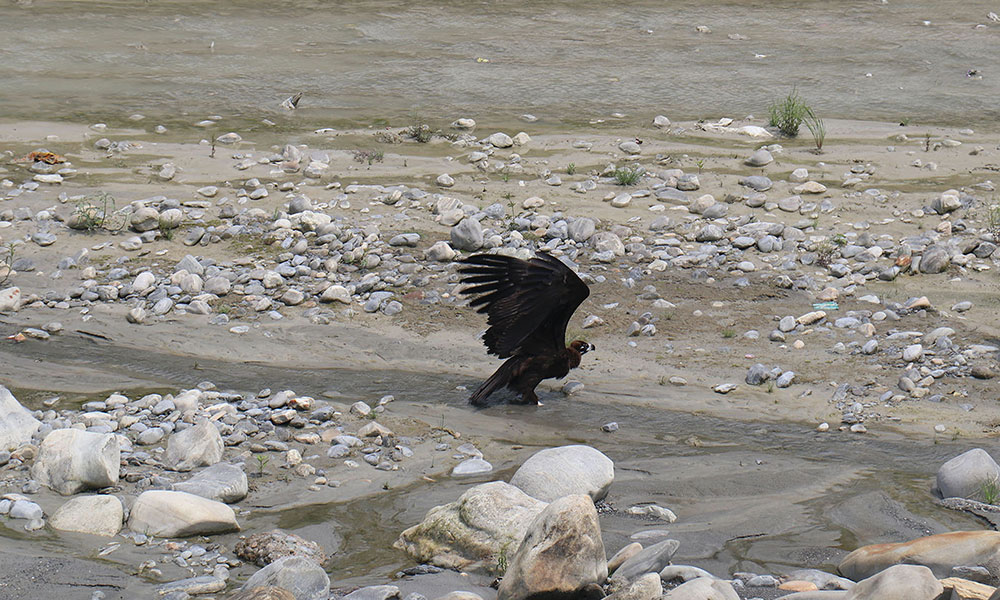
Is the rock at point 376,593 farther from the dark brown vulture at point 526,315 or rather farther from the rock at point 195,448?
the dark brown vulture at point 526,315

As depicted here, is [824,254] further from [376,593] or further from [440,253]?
[376,593]

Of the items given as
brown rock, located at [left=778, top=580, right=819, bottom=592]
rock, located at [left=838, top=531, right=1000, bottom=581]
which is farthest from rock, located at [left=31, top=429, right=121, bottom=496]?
rock, located at [left=838, top=531, right=1000, bottom=581]

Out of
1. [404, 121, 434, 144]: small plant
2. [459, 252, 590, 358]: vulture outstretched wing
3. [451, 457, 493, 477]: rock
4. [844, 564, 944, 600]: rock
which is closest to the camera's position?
[844, 564, 944, 600]: rock

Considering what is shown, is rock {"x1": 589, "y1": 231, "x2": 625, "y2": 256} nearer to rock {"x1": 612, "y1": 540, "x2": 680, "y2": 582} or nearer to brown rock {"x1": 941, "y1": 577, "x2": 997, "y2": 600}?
rock {"x1": 612, "y1": 540, "x2": 680, "y2": 582}

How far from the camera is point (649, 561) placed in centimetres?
407

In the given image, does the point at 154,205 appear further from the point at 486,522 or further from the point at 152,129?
the point at 486,522

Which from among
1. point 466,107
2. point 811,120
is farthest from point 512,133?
point 811,120

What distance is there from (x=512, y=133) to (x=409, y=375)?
4651 millimetres

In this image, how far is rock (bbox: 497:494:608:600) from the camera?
3.99 meters

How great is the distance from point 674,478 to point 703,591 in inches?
64.5

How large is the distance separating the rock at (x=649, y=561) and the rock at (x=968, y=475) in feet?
5.29

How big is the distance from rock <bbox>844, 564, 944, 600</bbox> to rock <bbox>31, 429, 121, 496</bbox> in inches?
127

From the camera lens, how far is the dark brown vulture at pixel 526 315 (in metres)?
6.04

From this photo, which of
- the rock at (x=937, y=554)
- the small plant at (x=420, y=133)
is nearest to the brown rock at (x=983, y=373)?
the rock at (x=937, y=554)
